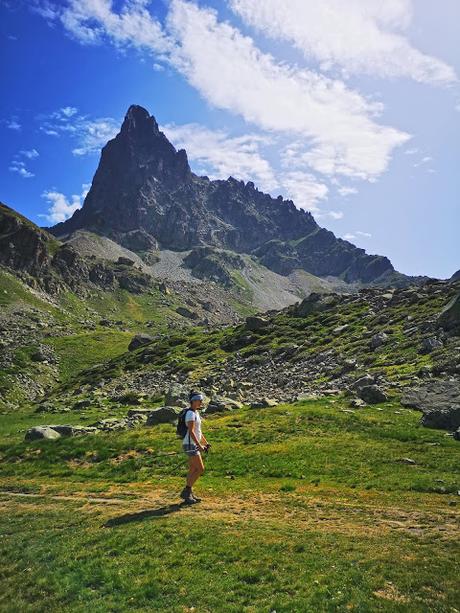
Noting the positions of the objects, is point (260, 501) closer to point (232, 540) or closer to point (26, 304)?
point (232, 540)

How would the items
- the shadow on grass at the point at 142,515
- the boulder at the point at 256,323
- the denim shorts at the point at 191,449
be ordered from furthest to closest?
the boulder at the point at 256,323
the denim shorts at the point at 191,449
the shadow on grass at the point at 142,515

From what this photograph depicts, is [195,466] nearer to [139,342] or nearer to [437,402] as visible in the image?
[437,402]

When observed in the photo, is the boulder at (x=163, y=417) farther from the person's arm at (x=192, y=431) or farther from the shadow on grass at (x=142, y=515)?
the person's arm at (x=192, y=431)

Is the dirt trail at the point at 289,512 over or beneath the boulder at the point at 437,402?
beneath

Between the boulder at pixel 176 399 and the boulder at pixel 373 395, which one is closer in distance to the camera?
the boulder at pixel 373 395

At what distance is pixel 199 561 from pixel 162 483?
10.2 meters

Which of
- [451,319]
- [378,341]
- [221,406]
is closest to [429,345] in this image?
[451,319]

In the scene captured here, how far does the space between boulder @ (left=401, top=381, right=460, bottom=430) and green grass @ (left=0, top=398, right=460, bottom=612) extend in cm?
139

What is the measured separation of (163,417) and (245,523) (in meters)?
23.0

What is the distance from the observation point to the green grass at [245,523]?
12.0m

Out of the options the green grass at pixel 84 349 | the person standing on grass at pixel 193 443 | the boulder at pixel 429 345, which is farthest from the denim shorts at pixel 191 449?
the green grass at pixel 84 349

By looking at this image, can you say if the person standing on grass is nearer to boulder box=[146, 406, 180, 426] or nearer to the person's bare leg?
the person's bare leg

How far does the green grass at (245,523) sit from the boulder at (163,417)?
651cm

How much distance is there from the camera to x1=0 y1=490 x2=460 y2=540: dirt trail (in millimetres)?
15984
